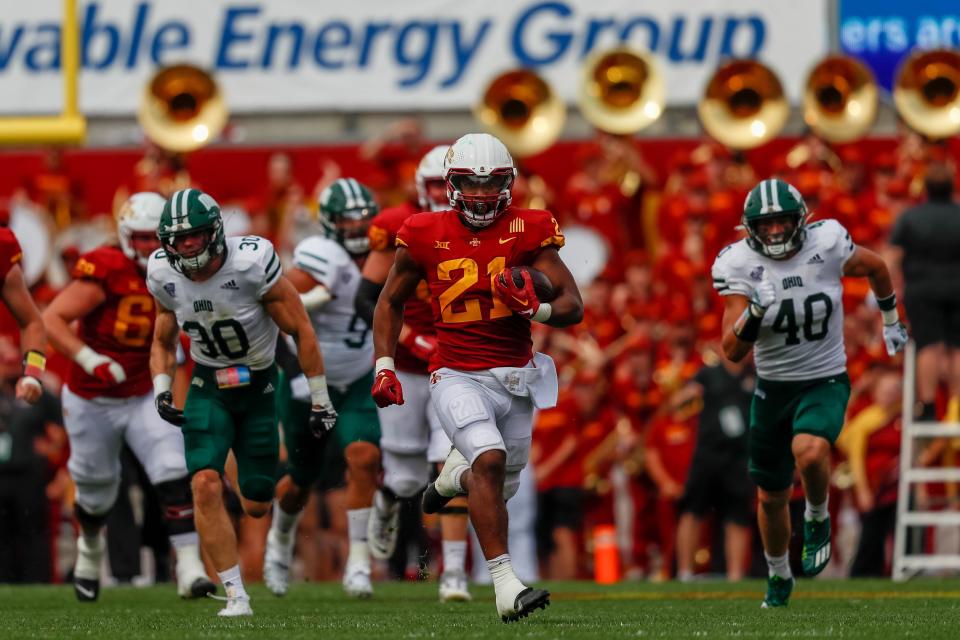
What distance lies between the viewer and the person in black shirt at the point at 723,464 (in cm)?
1261

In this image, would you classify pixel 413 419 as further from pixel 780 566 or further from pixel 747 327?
pixel 747 327

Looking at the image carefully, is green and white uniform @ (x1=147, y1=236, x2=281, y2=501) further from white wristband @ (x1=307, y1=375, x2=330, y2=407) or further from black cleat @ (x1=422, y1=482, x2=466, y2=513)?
black cleat @ (x1=422, y1=482, x2=466, y2=513)

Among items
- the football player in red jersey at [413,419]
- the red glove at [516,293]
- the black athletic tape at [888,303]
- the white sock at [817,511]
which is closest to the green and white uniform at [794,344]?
the white sock at [817,511]

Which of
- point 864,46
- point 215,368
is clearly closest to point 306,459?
point 215,368

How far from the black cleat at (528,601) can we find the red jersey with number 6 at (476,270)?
1.02 metres

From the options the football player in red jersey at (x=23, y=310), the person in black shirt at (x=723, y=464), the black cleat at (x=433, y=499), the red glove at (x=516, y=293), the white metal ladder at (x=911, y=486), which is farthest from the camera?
the person in black shirt at (x=723, y=464)

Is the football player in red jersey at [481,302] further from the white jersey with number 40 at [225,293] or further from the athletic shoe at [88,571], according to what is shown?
the athletic shoe at [88,571]

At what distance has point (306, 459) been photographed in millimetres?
10070

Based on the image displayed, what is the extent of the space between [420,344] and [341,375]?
61 centimetres

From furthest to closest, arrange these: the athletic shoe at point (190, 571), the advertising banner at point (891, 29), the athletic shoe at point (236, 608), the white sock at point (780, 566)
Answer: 1. the advertising banner at point (891, 29)
2. the athletic shoe at point (190, 571)
3. the white sock at point (780, 566)
4. the athletic shoe at point (236, 608)

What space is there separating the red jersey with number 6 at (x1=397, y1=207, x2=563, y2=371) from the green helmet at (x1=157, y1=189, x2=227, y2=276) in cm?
91

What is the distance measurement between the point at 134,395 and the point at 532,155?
825 centimetres

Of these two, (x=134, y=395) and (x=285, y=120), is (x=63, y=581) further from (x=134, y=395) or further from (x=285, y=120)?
(x=285, y=120)

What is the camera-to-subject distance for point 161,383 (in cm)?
836
